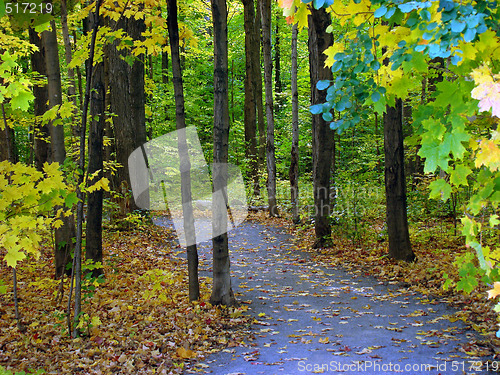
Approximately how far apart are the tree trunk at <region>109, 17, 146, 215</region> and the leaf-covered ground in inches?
185

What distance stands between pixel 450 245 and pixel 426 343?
184 inches

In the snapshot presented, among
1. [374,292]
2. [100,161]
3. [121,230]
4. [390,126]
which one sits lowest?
[374,292]

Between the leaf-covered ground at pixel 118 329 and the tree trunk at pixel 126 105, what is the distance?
185 inches

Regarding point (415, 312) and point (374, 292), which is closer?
point (415, 312)

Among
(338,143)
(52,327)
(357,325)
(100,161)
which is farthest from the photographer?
(338,143)

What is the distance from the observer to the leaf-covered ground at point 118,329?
13.0 feet

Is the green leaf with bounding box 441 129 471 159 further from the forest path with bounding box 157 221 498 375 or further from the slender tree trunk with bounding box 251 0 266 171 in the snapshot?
the slender tree trunk with bounding box 251 0 266 171

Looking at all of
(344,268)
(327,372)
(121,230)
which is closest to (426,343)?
(327,372)

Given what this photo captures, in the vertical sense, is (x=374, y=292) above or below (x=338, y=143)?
below

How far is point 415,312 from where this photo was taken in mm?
5465

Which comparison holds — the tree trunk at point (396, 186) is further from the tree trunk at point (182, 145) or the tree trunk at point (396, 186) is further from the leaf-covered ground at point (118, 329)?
the tree trunk at point (182, 145)

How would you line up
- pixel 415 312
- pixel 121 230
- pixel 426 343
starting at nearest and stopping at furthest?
1. pixel 426 343
2. pixel 415 312
3. pixel 121 230

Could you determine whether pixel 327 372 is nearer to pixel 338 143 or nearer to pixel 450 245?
pixel 450 245

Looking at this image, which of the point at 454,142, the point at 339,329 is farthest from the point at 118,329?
the point at 454,142
